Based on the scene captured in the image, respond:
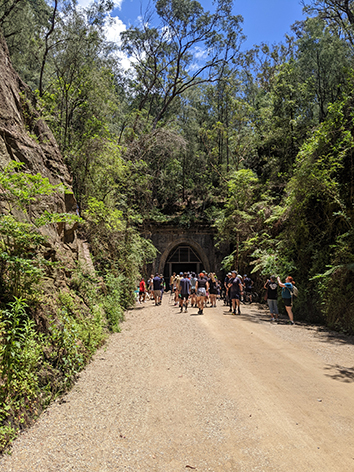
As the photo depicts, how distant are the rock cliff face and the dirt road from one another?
2564mm

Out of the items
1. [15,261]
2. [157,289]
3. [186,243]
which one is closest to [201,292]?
[157,289]

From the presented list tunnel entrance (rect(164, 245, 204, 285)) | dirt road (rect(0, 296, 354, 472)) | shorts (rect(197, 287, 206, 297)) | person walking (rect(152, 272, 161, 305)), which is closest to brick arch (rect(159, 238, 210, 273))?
tunnel entrance (rect(164, 245, 204, 285))

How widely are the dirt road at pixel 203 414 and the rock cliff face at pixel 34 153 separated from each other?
2.56m

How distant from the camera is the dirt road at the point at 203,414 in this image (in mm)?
2842

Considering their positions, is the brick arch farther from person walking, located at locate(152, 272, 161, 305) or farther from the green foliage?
the green foliage

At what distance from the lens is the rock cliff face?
5.94 meters

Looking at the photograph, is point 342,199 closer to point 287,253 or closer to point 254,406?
point 287,253

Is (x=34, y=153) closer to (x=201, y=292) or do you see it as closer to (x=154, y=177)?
(x=201, y=292)

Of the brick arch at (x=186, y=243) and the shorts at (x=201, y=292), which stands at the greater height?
the brick arch at (x=186, y=243)

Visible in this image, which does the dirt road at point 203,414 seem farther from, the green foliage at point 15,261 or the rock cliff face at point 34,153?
the rock cliff face at point 34,153

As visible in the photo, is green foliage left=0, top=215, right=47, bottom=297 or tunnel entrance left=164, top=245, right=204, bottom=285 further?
tunnel entrance left=164, top=245, right=204, bottom=285

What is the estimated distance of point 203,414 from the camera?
3652 mm

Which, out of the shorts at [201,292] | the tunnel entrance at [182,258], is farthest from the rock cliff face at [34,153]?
the tunnel entrance at [182,258]

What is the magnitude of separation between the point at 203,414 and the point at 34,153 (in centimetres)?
608
